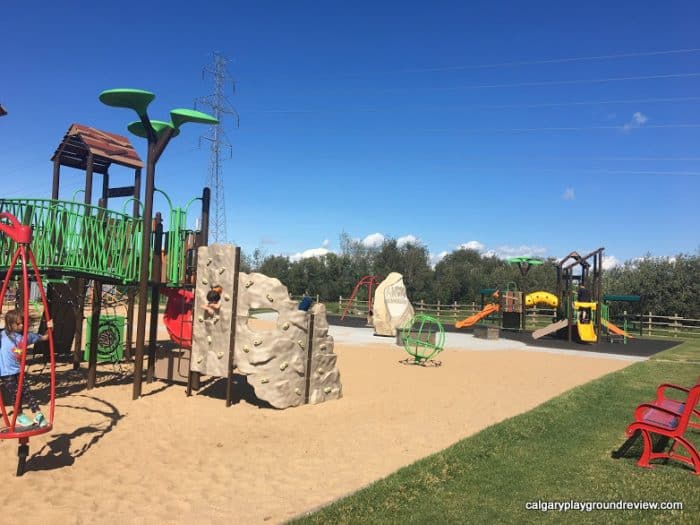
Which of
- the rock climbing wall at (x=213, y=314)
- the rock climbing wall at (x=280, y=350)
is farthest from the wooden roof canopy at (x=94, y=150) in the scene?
the rock climbing wall at (x=280, y=350)

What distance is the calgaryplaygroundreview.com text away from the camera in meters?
4.56

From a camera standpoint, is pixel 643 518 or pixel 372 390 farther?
pixel 372 390

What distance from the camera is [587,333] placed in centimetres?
2306

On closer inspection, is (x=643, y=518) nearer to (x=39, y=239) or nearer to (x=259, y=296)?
(x=259, y=296)

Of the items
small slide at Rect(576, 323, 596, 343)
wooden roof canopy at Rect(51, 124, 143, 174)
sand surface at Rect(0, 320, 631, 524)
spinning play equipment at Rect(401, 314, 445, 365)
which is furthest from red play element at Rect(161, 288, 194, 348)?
small slide at Rect(576, 323, 596, 343)

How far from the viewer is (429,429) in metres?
7.59

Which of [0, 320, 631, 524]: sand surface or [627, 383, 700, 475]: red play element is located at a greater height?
[627, 383, 700, 475]: red play element

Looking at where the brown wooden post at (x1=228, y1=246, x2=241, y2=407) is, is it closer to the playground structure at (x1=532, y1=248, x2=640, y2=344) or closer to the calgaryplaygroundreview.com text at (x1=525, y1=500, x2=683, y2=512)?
the calgaryplaygroundreview.com text at (x1=525, y1=500, x2=683, y2=512)

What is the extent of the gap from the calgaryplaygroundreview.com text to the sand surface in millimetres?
1687

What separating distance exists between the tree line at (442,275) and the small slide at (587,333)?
52.3 ft

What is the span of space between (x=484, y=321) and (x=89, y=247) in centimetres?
3085

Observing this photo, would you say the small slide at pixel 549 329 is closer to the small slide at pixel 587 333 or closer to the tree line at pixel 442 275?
the small slide at pixel 587 333

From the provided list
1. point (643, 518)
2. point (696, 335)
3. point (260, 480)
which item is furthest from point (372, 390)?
point (696, 335)

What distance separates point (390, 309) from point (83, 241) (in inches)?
657
